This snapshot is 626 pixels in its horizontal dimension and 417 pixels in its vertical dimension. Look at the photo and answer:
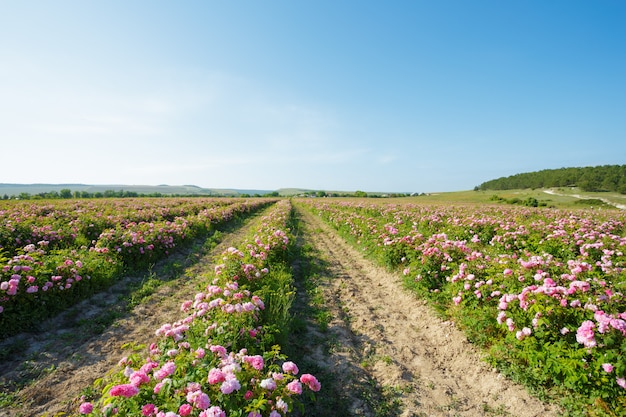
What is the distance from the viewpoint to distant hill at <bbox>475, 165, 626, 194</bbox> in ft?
184

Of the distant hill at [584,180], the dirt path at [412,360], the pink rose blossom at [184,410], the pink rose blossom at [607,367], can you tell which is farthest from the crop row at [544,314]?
the distant hill at [584,180]

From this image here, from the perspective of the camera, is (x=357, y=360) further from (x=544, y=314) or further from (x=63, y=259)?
(x=63, y=259)

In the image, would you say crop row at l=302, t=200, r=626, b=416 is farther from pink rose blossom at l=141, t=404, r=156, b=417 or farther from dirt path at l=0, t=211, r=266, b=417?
dirt path at l=0, t=211, r=266, b=417

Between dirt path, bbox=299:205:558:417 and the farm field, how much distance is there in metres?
0.02

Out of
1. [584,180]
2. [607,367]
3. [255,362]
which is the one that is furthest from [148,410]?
[584,180]

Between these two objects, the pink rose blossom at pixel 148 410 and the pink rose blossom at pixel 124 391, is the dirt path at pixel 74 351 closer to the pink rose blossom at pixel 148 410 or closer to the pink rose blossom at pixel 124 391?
the pink rose blossom at pixel 124 391

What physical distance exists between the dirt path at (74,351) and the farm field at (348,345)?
1.0 inches

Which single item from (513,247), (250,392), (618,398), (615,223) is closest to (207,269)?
(250,392)

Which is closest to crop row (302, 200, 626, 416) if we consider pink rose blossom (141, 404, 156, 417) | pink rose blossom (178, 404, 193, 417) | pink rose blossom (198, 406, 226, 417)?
pink rose blossom (198, 406, 226, 417)

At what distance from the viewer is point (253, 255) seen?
7.95 m

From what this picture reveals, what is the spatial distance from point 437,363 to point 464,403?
0.98m

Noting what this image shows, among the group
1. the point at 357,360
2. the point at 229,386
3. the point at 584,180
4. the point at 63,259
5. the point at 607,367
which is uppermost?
the point at 584,180

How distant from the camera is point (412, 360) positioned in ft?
16.6

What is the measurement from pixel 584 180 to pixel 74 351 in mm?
85623
